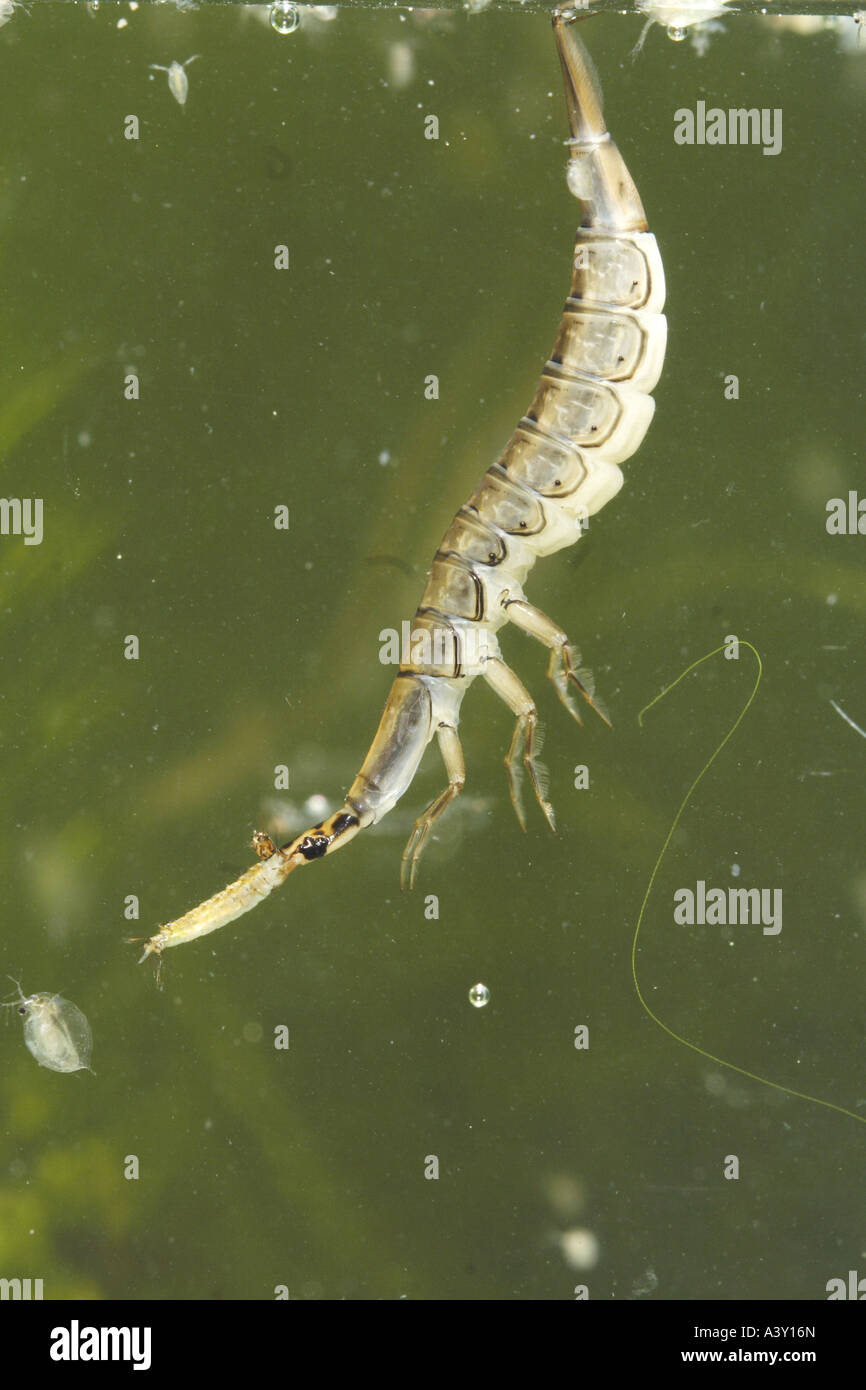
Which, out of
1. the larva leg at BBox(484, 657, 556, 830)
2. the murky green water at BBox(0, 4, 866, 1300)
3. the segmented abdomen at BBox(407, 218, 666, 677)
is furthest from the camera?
the murky green water at BBox(0, 4, 866, 1300)

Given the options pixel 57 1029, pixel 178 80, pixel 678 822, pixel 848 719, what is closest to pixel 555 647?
pixel 678 822

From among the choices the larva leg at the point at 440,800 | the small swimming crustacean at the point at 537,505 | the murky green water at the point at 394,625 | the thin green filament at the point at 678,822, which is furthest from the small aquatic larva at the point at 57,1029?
the thin green filament at the point at 678,822

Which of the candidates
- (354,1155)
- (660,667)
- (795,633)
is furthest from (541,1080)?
(795,633)

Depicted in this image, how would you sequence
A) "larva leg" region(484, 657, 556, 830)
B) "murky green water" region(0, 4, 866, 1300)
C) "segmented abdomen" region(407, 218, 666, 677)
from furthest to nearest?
"murky green water" region(0, 4, 866, 1300)
"larva leg" region(484, 657, 556, 830)
"segmented abdomen" region(407, 218, 666, 677)

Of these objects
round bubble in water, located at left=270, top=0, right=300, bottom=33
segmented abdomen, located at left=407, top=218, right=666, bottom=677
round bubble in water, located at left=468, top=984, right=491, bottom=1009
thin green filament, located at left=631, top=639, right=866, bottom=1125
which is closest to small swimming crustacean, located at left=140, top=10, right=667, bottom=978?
segmented abdomen, located at left=407, top=218, right=666, bottom=677

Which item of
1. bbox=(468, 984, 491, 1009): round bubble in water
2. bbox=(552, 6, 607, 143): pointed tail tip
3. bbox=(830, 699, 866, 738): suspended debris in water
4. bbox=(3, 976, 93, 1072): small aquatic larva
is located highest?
bbox=(552, 6, 607, 143): pointed tail tip

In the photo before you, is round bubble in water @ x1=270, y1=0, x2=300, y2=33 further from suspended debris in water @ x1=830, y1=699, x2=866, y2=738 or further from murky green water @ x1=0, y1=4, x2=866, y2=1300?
suspended debris in water @ x1=830, y1=699, x2=866, y2=738
